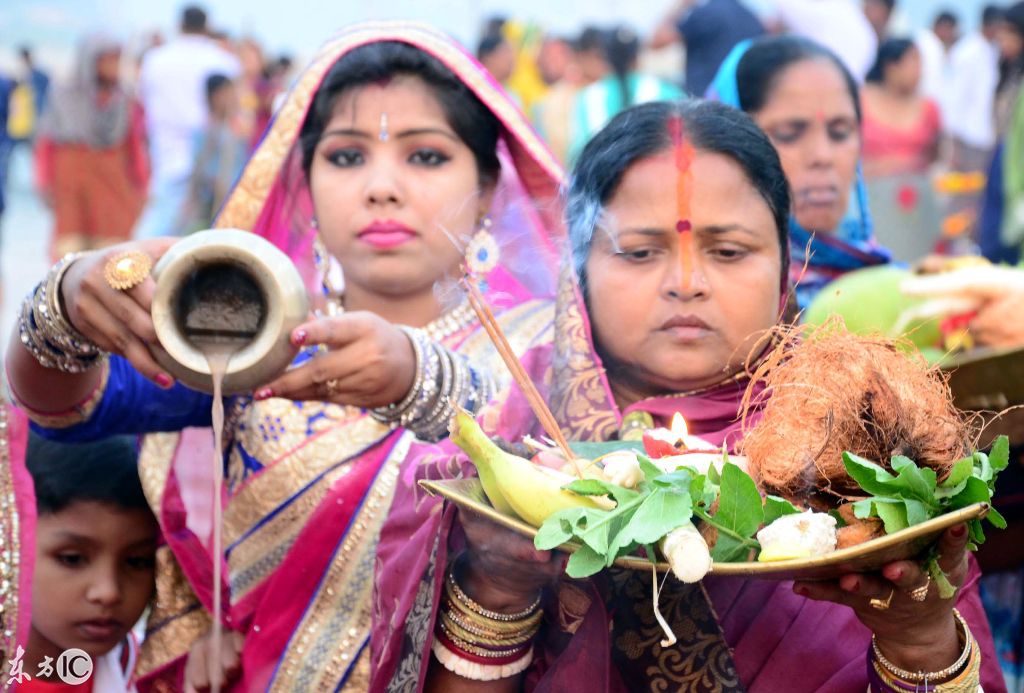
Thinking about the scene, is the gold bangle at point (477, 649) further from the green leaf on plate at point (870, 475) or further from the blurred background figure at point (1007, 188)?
the blurred background figure at point (1007, 188)

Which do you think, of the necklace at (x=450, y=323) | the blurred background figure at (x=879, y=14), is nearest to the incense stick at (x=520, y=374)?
the necklace at (x=450, y=323)

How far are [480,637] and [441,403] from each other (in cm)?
61

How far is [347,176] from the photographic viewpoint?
3.02 metres

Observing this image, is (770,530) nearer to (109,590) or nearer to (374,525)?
(374,525)

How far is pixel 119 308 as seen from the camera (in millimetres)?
2271

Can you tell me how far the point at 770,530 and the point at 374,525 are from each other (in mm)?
1232

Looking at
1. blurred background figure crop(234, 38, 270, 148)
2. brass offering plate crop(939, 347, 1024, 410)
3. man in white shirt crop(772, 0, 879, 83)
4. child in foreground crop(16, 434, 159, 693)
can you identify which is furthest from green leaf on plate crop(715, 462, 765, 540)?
blurred background figure crop(234, 38, 270, 148)

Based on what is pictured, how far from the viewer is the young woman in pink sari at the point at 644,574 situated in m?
1.99

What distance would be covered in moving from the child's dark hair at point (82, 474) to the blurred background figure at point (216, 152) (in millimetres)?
7418

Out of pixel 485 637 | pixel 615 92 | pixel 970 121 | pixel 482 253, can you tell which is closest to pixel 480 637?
pixel 485 637

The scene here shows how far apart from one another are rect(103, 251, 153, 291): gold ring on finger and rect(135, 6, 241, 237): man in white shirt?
26.6 feet

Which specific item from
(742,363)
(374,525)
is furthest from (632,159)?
(374,525)

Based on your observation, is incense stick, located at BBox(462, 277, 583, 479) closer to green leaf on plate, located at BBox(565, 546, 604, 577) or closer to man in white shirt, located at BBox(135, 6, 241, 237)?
green leaf on plate, located at BBox(565, 546, 604, 577)

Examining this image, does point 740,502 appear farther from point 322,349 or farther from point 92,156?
point 92,156
